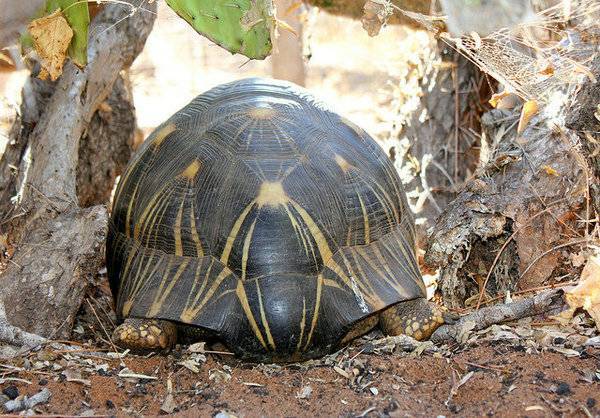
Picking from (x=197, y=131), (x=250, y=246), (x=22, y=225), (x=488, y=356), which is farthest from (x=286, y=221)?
(x=22, y=225)

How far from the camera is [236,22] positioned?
250 cm

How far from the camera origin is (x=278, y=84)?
146 inches

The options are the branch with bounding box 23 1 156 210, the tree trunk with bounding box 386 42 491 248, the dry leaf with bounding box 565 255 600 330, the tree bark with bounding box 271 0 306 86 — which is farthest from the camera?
→ the tree bark with bounding box 271 0 306 86

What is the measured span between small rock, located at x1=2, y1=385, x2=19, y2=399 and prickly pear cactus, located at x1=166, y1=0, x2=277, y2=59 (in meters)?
1.39

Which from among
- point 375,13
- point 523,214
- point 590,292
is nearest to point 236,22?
point 375,13

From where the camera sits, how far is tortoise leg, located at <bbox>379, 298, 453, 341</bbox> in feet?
10.3

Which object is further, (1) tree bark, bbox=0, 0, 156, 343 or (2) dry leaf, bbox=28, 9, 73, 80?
(1) tree bark, bbox=0, 0, 156, 343

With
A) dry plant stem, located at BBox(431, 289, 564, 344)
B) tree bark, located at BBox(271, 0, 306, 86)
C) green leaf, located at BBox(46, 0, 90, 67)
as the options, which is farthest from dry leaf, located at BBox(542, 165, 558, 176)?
tree bark, located at BBox(271, 0, 306, 86)

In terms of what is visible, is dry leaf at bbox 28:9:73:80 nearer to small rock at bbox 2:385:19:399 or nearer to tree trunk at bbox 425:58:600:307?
small rock at bbox 2:385:19:399

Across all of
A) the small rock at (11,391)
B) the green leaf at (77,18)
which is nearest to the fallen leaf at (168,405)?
the small rock at (11,391)

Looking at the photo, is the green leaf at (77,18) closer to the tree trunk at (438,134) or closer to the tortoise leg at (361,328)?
the tortoise leg at (361,328)

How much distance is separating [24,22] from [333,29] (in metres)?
7.45

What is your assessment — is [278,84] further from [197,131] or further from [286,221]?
[286,221]

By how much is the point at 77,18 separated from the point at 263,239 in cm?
109
